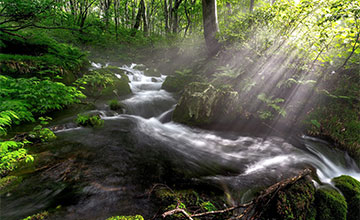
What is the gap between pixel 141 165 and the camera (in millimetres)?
3301

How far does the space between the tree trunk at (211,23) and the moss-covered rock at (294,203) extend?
29.5 ft

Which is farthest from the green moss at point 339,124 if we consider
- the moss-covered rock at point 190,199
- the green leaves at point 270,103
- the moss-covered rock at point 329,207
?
the moss-covered rock at point 190,199

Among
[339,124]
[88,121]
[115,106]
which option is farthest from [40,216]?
[339,124]

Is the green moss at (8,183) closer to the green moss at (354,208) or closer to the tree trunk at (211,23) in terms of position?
the green moss at (354,208)

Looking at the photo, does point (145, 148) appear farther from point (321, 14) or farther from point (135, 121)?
point (321, 14)

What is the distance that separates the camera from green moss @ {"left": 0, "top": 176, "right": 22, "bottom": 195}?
226 cm

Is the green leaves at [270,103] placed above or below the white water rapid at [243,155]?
above

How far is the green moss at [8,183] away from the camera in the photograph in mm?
2257

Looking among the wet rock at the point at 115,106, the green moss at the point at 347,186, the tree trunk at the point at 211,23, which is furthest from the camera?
the tree trunk at the point at 211,23

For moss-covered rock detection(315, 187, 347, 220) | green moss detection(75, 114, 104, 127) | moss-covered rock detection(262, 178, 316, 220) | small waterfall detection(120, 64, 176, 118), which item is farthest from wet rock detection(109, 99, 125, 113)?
moss-covered rock detection(315, 187, 347, 220)

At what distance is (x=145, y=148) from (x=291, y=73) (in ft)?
22.0

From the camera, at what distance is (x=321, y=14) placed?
5324mm

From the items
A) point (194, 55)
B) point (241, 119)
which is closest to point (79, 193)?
point (241, 119)

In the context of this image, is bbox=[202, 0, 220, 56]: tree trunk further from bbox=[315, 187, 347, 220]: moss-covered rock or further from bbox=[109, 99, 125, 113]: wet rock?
bbox=[315, 187, 347, 220]: moss-covered rock
